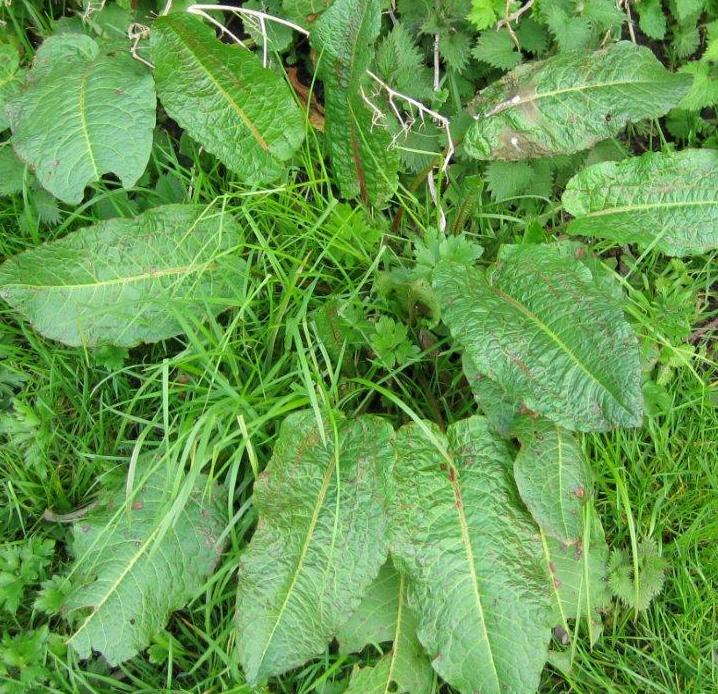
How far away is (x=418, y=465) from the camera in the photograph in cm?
176

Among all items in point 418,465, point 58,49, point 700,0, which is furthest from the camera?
point 700,0

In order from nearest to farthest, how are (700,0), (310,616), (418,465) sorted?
(310,616)
(418,465)
(700,0)

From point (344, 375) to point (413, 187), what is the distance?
21.9 inches

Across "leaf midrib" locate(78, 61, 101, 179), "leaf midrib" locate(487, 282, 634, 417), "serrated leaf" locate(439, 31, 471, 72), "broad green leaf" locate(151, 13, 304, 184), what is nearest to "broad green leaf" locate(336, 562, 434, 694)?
"leaf midrib" locate(487, 282, 634, 417)

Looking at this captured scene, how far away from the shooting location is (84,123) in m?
1.77

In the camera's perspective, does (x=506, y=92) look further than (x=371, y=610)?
Yes

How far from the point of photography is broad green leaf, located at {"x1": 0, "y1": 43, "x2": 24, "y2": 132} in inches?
75.2

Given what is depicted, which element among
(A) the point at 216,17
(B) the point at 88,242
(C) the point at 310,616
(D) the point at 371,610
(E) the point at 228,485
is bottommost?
(D) the point at 371,610

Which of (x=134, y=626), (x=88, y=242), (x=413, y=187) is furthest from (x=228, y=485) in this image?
(x=413, y=187)

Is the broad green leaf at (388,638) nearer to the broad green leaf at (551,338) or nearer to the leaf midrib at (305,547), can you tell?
the leaf midrib at (305,547)

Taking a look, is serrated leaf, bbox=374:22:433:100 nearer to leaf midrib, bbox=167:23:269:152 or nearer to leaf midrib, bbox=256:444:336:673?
leaf midrib, bbox=167:23:269:152

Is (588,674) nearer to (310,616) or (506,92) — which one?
(310,616)

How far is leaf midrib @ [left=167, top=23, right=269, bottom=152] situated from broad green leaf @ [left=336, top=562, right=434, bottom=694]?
1.14 metres

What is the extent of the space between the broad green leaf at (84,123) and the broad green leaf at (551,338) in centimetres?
82
